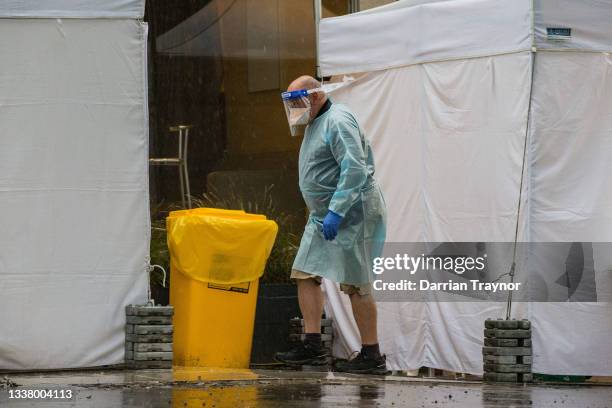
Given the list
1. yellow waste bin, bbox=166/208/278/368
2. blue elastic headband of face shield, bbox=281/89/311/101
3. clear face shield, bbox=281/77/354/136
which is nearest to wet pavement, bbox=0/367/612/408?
yellow waste bin, bbox=166/208/278/368

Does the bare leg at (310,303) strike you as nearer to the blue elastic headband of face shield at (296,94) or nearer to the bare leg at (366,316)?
the bare leg at (366,316)

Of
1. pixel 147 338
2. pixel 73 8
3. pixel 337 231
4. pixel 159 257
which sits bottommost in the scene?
pixel 147 338

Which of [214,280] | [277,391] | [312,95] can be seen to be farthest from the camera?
[214,280]

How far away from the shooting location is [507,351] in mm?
8812

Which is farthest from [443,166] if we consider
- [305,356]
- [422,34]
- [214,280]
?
[214,280]

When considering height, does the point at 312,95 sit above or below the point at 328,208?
above

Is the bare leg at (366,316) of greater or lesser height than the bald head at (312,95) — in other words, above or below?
below

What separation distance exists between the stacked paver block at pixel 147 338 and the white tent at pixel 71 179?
0.25 feet

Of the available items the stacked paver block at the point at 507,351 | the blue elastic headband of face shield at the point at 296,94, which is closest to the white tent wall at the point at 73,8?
the blue elastic headband of face shield at the point at 296,94

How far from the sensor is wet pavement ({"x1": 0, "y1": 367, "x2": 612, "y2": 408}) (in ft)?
23.0

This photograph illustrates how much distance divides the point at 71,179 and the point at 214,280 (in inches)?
50.3

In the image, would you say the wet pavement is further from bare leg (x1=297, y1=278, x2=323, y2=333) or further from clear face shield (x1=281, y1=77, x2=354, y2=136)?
clear face shield (x1=281, y1=77, x2=354, y2=136)

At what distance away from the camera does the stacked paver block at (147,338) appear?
29.6 ft

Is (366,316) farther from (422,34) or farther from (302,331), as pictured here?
(422,34)
